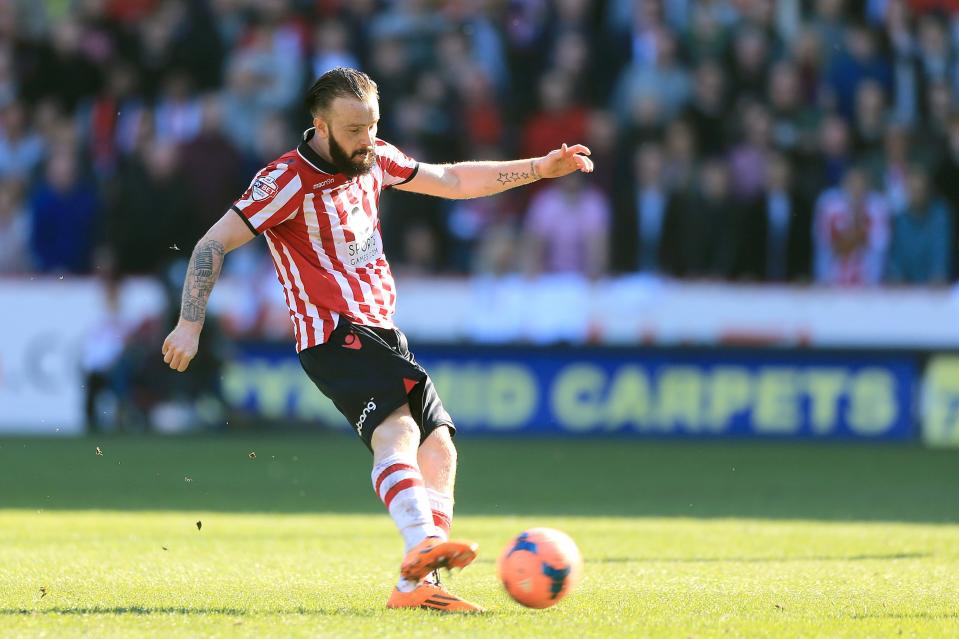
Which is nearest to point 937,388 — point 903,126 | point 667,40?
point 903,126

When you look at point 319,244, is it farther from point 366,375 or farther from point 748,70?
point 748,70

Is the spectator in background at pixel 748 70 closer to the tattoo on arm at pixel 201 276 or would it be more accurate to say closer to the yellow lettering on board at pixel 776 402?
the yellow lettering on board at pixel 776 402

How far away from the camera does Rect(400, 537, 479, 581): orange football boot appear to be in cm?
527

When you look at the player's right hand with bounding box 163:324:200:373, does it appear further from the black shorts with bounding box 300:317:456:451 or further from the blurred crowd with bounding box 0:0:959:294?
the blurred crowd with bounding box 0:0:959:294

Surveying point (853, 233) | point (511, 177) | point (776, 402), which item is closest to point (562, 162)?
point (511, 177)

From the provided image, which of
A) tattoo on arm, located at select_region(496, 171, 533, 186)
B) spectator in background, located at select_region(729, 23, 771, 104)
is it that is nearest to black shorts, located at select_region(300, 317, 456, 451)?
tattoo on arm, located at select_region(496, 171, 533, 186)

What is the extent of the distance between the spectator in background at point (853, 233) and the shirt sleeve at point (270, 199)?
10.4 m

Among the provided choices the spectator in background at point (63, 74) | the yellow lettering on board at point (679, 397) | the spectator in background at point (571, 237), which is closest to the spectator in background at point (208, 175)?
the spectator in background at point (63, 74)

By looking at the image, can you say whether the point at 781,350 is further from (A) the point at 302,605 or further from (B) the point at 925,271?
(A) the point at 302,605

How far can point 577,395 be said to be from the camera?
15.0 metres

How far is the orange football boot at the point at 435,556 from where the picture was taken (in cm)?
527

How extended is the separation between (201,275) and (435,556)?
1.36m

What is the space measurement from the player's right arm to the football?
138cm

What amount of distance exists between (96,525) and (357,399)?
3473 millimetres
